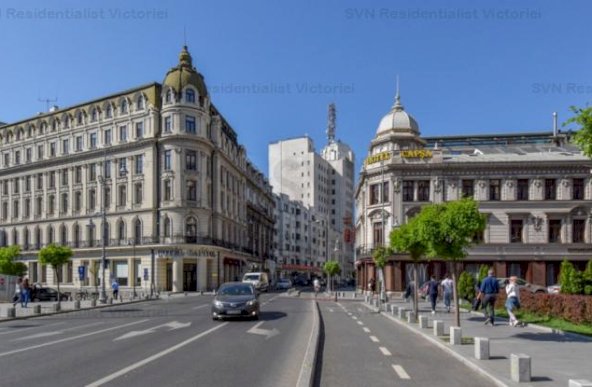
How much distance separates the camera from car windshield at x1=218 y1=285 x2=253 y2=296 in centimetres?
2203

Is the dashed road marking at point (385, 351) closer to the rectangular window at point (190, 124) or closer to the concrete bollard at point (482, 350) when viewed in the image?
the concrete bollard at point (482, 350)

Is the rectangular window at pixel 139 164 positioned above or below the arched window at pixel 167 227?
above

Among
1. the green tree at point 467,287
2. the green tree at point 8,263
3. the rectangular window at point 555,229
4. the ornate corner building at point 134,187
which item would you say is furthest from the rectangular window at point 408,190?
the green tree at point 8,263

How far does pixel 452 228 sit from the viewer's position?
15.7 metres

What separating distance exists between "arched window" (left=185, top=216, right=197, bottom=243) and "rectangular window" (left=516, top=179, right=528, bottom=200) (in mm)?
31888

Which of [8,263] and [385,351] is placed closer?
[385,351]

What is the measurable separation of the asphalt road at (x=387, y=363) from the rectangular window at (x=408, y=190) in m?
32.0

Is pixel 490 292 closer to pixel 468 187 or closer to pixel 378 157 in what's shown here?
pixel 468 187

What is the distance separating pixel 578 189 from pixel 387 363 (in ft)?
136

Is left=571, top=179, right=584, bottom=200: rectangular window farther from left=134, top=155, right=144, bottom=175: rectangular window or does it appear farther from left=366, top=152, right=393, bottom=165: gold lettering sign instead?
left=134, top=155, right=144, bottom=175: rectangular window

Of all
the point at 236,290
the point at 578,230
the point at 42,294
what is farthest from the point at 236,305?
the point at 578,230

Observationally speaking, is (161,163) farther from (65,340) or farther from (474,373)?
(474,373)

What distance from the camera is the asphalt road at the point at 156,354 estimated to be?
955 centimetres

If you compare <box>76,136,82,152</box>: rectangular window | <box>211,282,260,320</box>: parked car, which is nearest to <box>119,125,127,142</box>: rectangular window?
<box>76,136,82,152</box>: rectangular window
